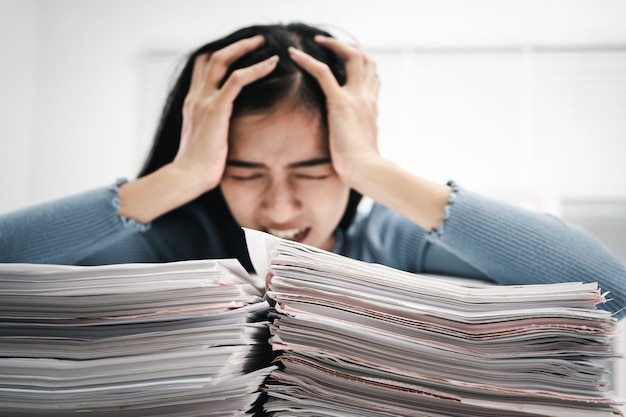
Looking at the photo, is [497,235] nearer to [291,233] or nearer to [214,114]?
[291,233]

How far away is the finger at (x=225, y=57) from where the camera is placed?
0.82 meters

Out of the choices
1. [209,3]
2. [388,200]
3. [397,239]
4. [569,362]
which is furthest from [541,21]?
[569,362]

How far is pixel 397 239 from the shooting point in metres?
1.03

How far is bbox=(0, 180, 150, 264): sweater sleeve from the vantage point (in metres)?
0.68

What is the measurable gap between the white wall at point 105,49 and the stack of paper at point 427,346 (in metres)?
3.04

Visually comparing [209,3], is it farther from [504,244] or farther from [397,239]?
[504,244]

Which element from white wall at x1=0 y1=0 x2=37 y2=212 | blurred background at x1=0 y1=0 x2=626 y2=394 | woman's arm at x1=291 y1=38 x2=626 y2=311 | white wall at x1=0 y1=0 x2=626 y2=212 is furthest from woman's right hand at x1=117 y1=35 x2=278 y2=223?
white wall at x1=0 y1=0 x2=37 y2=212

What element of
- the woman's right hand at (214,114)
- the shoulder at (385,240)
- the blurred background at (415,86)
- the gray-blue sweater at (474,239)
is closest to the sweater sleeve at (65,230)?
the gray-blue sweater at (474,239)

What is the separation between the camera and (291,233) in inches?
33.7

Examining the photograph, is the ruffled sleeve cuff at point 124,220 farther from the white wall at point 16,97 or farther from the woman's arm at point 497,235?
the white wall at point 16,97

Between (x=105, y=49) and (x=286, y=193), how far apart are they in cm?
300

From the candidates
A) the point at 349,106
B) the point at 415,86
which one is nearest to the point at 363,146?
the point at 349,106

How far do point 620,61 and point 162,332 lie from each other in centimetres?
354

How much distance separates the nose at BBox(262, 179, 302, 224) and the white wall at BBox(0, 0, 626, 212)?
2.57 metres
